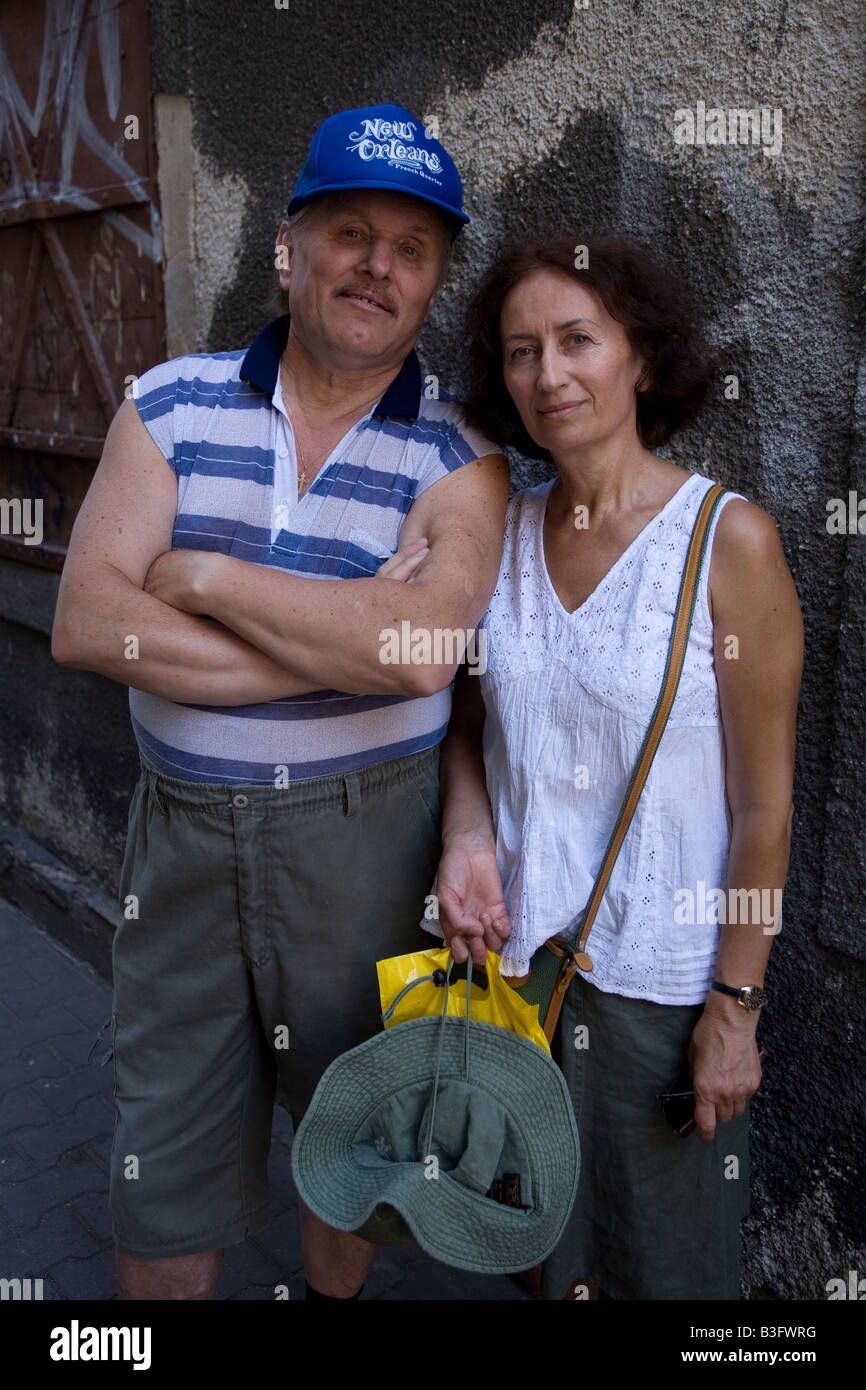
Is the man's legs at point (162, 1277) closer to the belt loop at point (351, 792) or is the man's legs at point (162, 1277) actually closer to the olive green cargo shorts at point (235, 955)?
the olive green cargo shorts at point (235, 955)

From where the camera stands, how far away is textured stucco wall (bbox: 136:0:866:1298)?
6.38 ft

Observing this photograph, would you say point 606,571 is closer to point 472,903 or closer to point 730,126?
point 472,903

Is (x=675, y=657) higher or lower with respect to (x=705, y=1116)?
higher

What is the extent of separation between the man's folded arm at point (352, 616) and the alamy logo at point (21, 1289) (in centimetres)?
181

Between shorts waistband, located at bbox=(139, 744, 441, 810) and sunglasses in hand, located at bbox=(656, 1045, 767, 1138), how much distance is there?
0.70m

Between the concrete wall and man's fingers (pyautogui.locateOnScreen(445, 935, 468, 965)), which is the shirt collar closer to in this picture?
the concrete wall

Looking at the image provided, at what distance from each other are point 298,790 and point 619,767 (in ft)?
1.86

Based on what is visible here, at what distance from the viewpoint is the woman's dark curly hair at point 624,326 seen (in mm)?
1758

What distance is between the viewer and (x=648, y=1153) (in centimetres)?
178

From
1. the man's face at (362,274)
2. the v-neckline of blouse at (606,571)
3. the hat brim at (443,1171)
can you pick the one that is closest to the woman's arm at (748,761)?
the v-neckline of blouse at (606,571)

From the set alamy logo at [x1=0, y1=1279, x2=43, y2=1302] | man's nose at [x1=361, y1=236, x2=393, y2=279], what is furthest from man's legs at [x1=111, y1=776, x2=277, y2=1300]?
man's nose at [x1=361, y1=236, x2=393, y2=279]

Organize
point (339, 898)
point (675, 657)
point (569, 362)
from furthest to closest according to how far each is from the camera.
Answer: point (339, 898), point (569, 362), point (675, 657)
